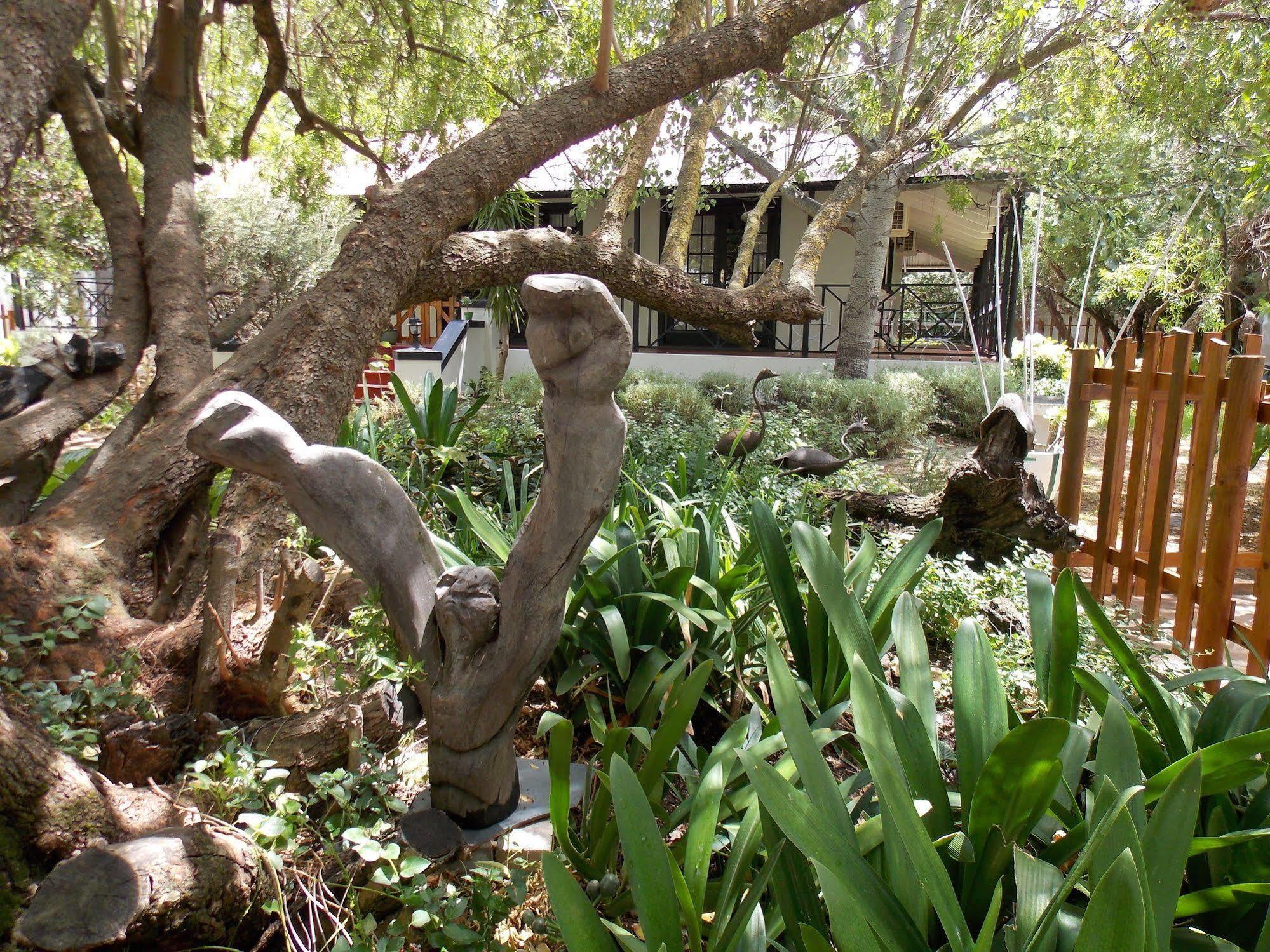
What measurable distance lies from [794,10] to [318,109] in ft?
13.5

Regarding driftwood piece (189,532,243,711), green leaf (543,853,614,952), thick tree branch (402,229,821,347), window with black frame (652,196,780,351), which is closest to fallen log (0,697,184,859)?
driftwood piece (189,532,243,711)

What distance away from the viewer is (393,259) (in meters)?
3.54

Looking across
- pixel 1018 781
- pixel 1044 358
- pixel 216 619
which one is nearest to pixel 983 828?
pixel 1018 781

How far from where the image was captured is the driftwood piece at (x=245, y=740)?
1.82 metres

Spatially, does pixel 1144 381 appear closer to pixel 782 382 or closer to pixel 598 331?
pixel 598 331

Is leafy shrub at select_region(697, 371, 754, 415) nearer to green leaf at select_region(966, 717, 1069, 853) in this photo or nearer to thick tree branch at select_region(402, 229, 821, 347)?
thick tree branch at select_region(402, 229, 821, 347)

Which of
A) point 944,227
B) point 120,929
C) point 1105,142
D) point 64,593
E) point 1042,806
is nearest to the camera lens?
point 120,929

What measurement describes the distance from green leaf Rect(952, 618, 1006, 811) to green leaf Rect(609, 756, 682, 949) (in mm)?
576

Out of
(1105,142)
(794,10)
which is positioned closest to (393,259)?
(794,10)

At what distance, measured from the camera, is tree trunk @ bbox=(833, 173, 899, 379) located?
1096 centimetres

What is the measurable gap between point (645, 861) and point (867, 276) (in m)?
11.0

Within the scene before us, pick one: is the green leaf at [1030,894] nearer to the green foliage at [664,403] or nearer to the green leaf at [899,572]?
the green leaf at [899,572]

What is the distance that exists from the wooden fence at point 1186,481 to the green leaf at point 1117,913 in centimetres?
215

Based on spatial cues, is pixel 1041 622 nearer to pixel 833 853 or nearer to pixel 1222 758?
pixel 1222 758
